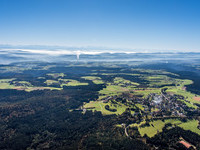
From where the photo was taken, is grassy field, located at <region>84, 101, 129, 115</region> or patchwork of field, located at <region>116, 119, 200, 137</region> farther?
grassy field, located at <region>84, 101, 129, 115</region>

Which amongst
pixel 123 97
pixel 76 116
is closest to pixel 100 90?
pixel 123 97

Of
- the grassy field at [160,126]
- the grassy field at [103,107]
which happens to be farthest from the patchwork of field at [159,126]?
the grassy field at [103,107]

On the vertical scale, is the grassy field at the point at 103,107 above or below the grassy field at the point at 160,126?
above

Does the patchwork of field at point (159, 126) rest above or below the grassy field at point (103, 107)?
below

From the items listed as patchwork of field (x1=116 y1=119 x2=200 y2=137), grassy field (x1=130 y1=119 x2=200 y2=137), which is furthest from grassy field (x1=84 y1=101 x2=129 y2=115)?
grassy field (x1=130 y1=119 x2=200 y2=137)

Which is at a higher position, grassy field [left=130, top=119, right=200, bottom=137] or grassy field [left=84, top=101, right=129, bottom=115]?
grassy field [left=84, top=101, right=129, bottom=115]

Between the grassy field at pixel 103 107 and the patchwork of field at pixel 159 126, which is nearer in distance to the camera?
the patchwork of field at pixel 159 126

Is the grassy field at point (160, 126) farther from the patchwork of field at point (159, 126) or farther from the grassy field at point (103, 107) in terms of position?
the grassy field at point (103, 107)

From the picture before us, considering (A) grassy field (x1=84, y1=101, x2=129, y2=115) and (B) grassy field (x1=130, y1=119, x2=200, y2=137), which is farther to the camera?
(A) grassy field (x1=84, y1=101, x2=129, y2=115)

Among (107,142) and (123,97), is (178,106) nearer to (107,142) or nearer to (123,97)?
(123,97)

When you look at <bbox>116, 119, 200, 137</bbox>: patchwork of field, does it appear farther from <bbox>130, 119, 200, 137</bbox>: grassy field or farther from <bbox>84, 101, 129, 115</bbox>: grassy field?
<bbox>84, 101, 129, 115</bbox>: grassy field

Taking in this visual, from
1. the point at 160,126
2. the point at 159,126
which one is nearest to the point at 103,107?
the point at 159,126
